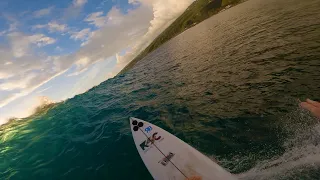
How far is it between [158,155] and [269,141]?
19.9 feet

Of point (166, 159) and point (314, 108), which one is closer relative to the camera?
point (314, 108)

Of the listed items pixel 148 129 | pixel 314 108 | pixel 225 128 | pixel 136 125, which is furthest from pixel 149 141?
pixel 314 108

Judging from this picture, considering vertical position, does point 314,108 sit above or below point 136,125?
below

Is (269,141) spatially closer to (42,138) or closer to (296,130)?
(296,130)

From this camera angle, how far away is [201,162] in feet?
36.6

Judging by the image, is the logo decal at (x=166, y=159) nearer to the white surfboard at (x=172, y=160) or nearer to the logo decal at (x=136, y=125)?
the white surfboard at (x=172, y=160)

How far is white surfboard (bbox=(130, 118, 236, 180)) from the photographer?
34.6 feet

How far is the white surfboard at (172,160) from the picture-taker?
10.5 meters

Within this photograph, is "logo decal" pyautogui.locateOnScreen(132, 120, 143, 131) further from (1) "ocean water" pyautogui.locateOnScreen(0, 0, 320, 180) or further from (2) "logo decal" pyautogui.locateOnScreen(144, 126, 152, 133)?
(1) "ocean water" pyautogui.locateOnScreen(0, 0, 320, 180)

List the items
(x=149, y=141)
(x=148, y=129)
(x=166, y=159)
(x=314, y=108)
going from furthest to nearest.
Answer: (x=148, y=129) < (x=149, y=141) < (x=166, y=159) < (x=314, y=108)

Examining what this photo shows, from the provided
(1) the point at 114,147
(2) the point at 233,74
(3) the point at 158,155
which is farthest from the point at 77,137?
(2) the point at 233,74

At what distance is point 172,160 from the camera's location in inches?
469

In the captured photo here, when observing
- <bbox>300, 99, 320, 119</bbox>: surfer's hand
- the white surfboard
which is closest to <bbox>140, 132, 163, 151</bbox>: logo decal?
the white surfboard

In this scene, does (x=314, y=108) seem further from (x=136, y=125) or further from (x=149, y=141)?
(x=136, y=125)
